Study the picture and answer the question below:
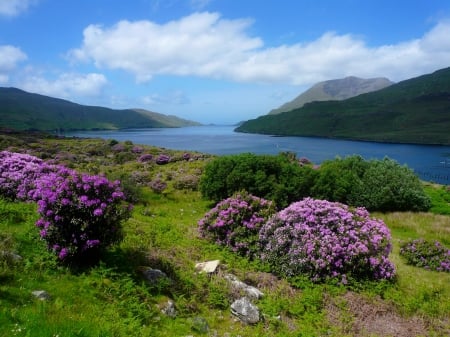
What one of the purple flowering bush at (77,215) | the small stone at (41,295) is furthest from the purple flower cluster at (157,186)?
the small stone at (41,295)

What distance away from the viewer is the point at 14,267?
8477 millimetres

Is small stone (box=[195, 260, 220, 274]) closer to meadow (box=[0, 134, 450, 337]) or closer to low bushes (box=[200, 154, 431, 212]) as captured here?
meadow (box=[0, 134, 450, 337])

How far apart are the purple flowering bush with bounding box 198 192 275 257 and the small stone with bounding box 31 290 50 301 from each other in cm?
825

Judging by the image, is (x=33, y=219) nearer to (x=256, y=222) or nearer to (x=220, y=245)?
(x=220, y=245)

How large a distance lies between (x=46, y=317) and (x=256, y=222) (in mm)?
10050

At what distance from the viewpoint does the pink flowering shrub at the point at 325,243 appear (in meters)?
12.5

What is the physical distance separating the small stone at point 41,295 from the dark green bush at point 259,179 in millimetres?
17632

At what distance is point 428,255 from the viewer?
1612 centimetres

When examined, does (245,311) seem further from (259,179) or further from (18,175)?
(259,179)

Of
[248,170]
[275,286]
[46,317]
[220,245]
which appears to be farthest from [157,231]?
[248,170]

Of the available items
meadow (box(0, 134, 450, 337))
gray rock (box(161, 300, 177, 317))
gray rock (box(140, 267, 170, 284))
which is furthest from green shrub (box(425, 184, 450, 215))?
gray rock (box(161, 300, 177, 317))

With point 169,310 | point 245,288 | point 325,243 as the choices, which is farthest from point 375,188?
point 169,310

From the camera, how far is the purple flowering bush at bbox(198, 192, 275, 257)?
1462cm

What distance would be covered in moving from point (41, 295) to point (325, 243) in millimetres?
9397
